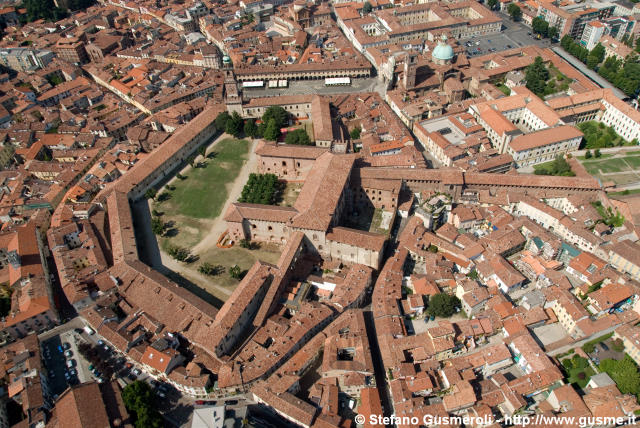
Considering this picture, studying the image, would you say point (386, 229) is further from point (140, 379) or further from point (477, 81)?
point (477, 81)

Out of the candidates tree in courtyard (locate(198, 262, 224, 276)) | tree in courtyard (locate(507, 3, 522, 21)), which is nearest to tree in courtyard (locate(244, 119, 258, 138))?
tree in courtyard (locate(198, 262, 224, 276))

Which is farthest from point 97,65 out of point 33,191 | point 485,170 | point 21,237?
point 485,170

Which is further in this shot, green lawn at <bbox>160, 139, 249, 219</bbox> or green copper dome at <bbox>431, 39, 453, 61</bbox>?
green copper dome at <bbox>431, 39, 453, 61</bbox>

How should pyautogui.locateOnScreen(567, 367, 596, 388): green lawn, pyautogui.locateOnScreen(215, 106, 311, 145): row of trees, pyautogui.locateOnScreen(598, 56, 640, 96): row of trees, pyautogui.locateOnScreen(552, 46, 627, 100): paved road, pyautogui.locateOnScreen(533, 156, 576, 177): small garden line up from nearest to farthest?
pyautogui.locateOnScreen(567, 367, 596, 388): green lawn < pyautogui.locateOnScreen(533, 156, 576, 177): small garden < pyautogui.locateOnScreen(215, 106, 311, 145): row of trees < pyautogui.locateOnScreen(598, 56, 640, 96): row of trees < pyautogui.locateOnScreen(552, 46, 627, 100): paved road

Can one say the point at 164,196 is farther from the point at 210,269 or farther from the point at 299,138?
the point at 299,138

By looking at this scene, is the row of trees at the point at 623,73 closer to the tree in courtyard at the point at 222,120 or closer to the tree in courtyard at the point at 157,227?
the tree in courtyard at the point at 222,120

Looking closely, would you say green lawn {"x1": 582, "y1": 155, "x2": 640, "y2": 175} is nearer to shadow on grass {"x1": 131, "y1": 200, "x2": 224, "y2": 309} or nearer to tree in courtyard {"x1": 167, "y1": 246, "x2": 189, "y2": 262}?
shadow on grass {"x1": 131, "y1": 200, "x2": 224, "y2": 309}
